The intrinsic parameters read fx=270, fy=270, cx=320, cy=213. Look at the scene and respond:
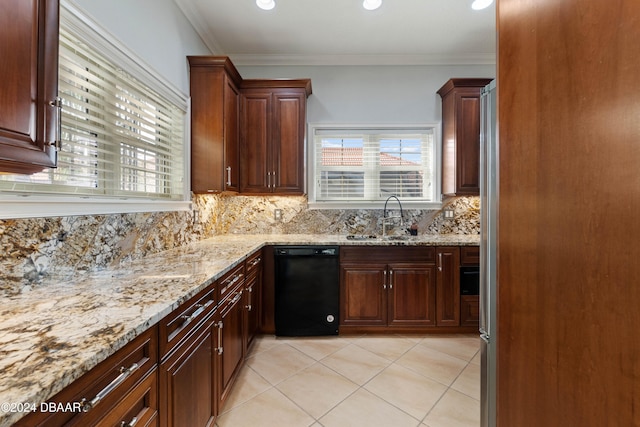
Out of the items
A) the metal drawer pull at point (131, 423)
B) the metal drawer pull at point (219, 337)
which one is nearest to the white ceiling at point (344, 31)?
the metal drawer pull at point (219, 337)

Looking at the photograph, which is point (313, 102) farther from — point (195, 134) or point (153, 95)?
point (153, 95)

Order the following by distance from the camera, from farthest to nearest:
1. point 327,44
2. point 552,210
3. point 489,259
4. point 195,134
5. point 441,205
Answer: point 441,205 < point 327,44 < point 195,134 < point 489,259 < point 552,210

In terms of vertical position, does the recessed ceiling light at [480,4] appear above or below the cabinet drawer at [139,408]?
above

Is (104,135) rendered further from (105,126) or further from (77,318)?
(77,318)

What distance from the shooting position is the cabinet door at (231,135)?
262 centimetres

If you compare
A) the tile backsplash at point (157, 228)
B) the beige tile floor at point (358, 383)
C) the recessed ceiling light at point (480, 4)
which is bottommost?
the beige tile floor at point (358, 383)

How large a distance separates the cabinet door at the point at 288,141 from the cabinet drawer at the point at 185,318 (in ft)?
5.61

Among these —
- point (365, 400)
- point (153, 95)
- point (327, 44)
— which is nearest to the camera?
point (365, 400)

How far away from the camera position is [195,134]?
2.56m

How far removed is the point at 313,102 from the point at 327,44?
626mm

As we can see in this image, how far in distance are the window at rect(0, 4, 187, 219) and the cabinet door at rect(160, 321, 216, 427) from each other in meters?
0.97

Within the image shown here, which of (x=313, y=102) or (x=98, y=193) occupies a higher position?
(x=313, y=102)

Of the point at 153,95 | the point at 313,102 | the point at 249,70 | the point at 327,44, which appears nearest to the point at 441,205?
the point at 313,102

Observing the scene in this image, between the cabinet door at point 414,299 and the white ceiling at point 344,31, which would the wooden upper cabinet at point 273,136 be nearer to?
the white ceiling at point 344,31
